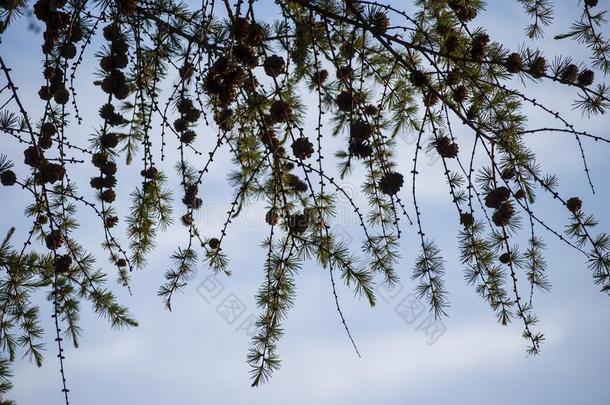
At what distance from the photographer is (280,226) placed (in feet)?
6.52

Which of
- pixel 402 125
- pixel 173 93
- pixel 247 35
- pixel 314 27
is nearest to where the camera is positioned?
pixel 247 35

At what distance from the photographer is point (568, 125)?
163 cm

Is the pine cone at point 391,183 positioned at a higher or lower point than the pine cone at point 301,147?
lower

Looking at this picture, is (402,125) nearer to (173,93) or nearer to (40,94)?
(173,93)

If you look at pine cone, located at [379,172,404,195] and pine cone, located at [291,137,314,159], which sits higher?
pine cone, located at [291,137,314,159]

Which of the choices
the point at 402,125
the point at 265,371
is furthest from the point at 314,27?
the point at 265,371

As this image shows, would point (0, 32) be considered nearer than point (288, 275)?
Yes

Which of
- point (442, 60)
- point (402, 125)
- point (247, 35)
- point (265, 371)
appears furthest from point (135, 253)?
point (442, 60)

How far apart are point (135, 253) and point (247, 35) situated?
1.34 m

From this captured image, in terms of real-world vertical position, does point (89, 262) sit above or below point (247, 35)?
below

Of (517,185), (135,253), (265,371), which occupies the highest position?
(135,253)

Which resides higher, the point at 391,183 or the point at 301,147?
the point at 301,147

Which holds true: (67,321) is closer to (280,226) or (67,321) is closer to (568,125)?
(280,226)

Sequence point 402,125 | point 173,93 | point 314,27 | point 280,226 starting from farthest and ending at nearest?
point 402,125, point 280,226, point 173,93, point 314,27
